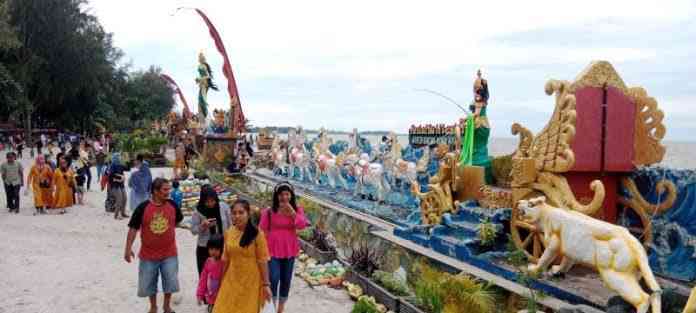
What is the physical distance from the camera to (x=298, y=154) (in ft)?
52.4

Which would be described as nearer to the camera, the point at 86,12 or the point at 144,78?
the point at 86,12

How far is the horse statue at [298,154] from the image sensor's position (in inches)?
620

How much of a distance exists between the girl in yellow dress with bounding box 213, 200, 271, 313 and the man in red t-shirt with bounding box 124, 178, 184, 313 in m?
1.04

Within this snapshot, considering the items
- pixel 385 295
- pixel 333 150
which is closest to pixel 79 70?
pixel 333 150

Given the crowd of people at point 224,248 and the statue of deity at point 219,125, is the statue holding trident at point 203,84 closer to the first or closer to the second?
the statue of deity at point 219,125

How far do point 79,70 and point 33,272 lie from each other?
1197 inches

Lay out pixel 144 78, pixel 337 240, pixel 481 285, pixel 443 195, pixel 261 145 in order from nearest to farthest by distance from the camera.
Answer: pixel 481 285
pixel 443 195
pixel 337 240
pixel 261 145
pixel 144 78

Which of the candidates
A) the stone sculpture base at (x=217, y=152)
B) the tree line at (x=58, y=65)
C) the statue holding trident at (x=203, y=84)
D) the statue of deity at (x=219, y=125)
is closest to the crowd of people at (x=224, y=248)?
the stone sculpture base at (x=217, y=152)

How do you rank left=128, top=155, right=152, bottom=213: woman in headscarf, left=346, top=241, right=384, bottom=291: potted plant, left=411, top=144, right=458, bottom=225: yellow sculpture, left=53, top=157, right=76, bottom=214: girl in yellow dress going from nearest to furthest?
1. left=346, top=241, right=384, bottom=291: potted plant
2. left=411, top=144, right=458, bottom=225: yellow sculpture
3. left=128, top=155, right=152, bottom=213: woman in headscarf
4. left=53, top=157, right=76, bottom=214: girl in yellow dress

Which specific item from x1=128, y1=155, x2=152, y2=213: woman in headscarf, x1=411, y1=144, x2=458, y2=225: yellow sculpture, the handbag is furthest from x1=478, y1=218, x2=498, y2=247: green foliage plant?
x1=128, y1=155, x2=152, y2=213: woman in headscarf

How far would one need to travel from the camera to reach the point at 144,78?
56750 millimetres

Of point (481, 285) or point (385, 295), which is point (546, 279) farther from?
point (385, 295)

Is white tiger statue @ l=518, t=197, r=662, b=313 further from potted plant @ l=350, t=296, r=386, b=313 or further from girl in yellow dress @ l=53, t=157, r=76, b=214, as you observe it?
girl in yellow dress @ l=53, t=157, r=76, b=214

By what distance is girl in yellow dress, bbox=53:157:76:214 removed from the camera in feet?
40.3
